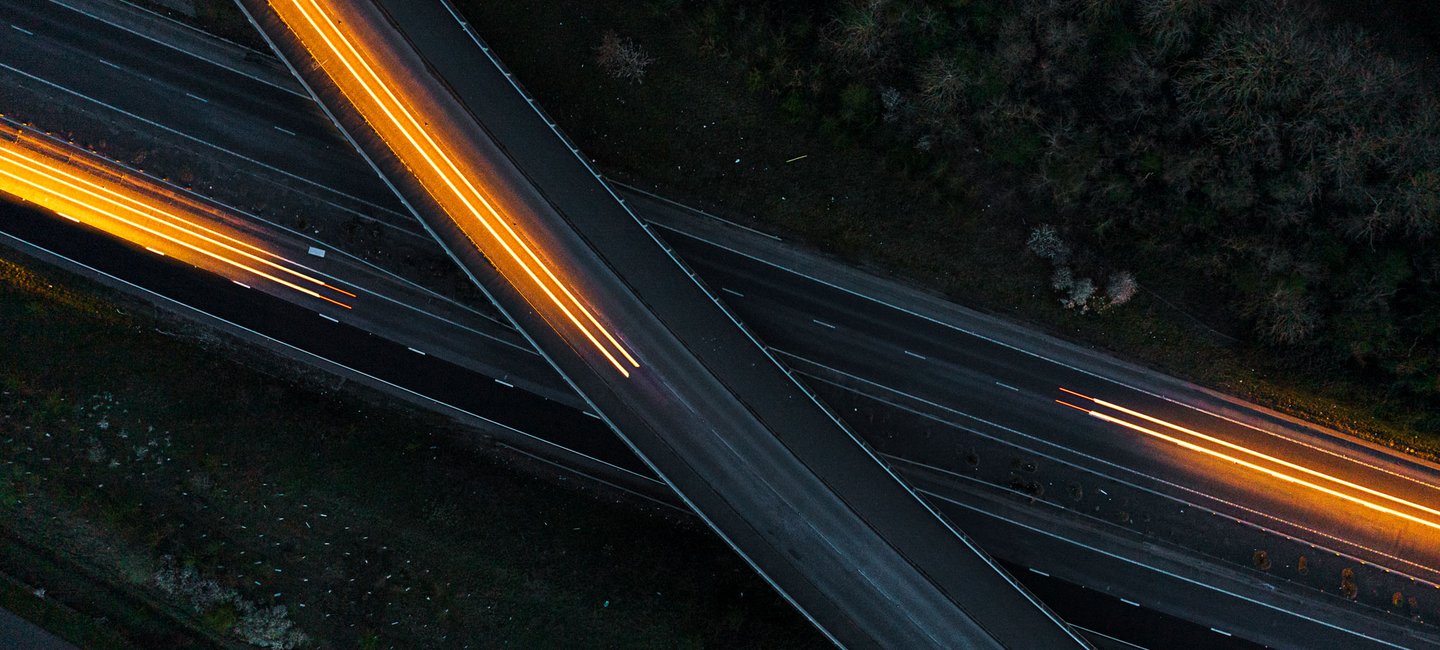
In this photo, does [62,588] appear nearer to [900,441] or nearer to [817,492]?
[817,492]

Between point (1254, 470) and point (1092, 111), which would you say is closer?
point (1092, 111)

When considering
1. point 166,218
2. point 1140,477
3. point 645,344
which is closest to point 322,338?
point 166,218

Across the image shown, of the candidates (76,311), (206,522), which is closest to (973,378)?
(206,522)

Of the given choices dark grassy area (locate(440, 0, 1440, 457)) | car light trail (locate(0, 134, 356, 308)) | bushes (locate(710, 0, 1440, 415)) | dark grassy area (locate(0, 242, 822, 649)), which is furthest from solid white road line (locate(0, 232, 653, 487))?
bushes (locate(710, 0, 1440, 415))

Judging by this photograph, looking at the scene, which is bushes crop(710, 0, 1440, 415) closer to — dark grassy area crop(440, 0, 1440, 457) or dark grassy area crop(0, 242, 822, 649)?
dark grassy area crop(440, 0, 1440, 457)

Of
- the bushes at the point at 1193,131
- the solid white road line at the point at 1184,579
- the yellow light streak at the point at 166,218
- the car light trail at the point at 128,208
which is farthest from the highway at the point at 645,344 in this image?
the bushes at the point at 1193,131
